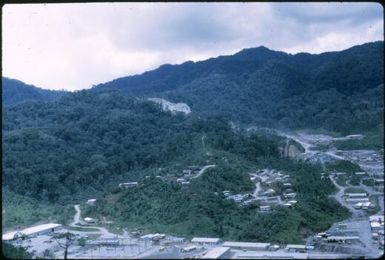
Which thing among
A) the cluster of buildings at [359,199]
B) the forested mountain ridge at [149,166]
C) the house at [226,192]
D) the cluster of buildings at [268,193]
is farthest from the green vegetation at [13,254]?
the cluster of buildings at [359,199]

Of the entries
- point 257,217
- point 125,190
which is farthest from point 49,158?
point 257,217

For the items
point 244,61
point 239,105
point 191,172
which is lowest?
point 191,172

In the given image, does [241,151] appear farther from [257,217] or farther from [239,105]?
[239,105]

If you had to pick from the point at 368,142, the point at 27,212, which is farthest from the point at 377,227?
the point at 27,212

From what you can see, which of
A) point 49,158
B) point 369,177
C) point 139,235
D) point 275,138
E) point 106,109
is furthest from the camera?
point 106,109

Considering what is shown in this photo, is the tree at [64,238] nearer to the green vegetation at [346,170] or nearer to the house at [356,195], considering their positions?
the house at [356,195]

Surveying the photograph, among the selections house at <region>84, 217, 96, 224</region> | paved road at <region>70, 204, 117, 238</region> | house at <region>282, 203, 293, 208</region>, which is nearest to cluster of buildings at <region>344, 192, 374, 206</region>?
house at <region>282, 203, 293, 208</region>

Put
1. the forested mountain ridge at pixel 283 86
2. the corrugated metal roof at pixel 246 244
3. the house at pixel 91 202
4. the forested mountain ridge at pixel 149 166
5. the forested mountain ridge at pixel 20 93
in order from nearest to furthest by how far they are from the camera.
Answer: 1. the corrugated metal roof at pixel 246 244
2. the forested mountain ridge at pixel 149 166
3. the house at pixel 91 202
4. the forested mountain ridge at pixel 283 86
5. the forested mountain ridge at pixel 20 93
